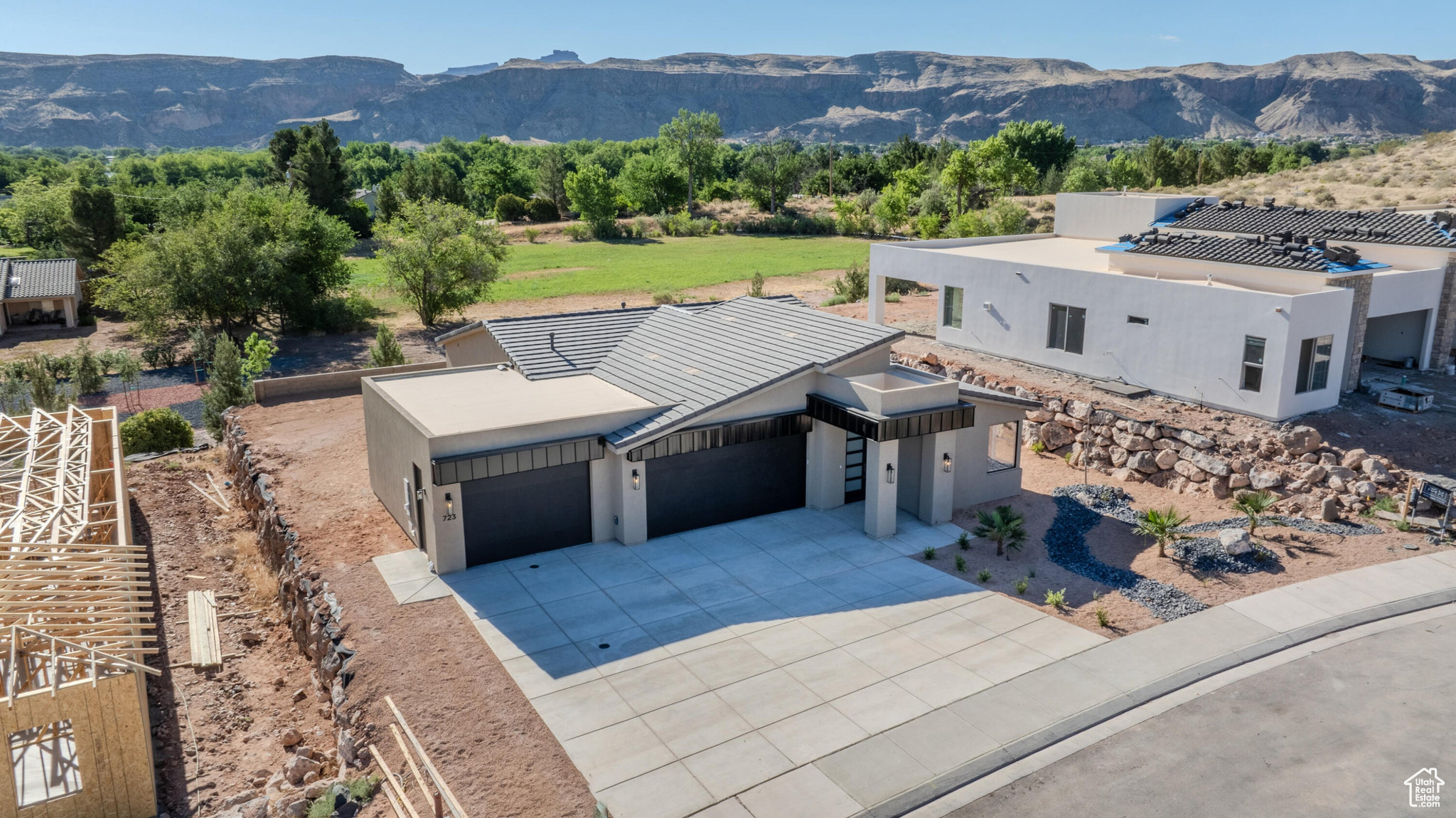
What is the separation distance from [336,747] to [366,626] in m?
2.30

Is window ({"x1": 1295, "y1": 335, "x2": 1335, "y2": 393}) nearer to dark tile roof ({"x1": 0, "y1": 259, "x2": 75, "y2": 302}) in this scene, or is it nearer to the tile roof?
the tile roof

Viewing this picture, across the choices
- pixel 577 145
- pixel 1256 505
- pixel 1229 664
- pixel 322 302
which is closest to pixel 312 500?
pixel 1229 664

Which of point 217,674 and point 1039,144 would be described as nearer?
point 217,674

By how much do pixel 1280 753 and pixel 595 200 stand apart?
75.2 meters

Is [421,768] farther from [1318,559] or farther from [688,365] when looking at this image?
[1318,559]

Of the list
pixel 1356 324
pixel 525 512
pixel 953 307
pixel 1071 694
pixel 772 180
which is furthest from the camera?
pixel 772 180

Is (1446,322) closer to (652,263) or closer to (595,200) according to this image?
(652,263)

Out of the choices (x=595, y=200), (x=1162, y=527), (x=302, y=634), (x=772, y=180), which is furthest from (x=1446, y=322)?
(x=772, y=180)

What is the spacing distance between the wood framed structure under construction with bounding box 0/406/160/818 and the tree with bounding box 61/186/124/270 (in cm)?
4693

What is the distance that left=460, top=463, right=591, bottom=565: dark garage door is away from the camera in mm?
17625

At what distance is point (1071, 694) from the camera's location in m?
13.4

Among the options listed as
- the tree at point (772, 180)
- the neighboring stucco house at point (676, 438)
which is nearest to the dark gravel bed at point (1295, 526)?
the neighboring stucco house at point (676, 438)

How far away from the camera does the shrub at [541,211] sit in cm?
9050

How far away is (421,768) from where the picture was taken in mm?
11656
